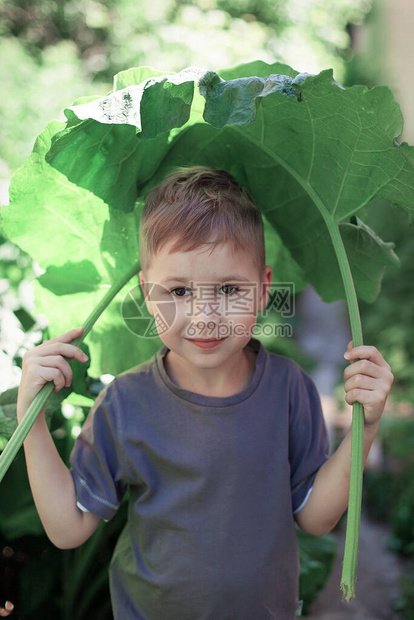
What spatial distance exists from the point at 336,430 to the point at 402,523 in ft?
6.03

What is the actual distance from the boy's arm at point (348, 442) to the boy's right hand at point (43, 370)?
2.05 ft

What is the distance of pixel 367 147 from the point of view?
1427 mm

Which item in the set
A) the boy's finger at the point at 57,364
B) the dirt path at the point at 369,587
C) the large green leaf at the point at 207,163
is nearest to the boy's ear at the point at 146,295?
the large green leaf at the point at 207,163

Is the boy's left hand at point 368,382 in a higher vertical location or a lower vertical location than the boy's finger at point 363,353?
lower

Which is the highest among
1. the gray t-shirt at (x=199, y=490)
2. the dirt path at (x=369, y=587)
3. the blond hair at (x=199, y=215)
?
the blond hair at (x=199, y=215)

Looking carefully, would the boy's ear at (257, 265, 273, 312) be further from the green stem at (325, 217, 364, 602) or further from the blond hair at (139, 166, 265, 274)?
the green stem at (325, 217, 364, 602)

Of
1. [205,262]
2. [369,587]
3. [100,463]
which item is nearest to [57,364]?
[100,463]

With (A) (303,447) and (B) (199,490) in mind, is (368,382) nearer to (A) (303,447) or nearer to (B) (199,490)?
(A) (303,447)

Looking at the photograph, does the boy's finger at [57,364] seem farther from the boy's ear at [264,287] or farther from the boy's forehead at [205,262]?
the boy's ear at [264,287]

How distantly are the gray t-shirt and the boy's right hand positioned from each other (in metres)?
0.22

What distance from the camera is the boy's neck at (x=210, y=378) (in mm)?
1634

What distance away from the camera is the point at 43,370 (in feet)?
4.57

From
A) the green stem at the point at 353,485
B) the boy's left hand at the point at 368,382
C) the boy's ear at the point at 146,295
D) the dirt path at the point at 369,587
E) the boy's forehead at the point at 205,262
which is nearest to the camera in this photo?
the green stem at the point at 353,485

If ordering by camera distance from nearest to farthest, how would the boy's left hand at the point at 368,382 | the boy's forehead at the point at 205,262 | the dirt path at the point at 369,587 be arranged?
1. the boy's left hand at the point at 368,382
2. the boy's forehead at the point at 205,262
3. the dirt path at the point at 369,587
